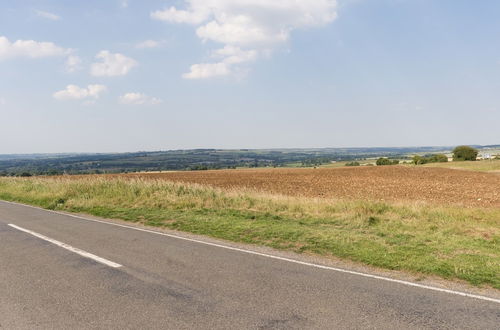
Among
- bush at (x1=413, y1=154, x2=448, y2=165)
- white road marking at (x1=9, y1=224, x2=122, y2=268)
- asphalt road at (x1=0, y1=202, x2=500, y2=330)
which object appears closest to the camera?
asphalt road at (x1=0, y1=202, x2=500, y2=330)

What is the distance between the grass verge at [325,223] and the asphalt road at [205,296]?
1.58 meters

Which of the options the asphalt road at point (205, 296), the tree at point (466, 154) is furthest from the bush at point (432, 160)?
the asphalt road at point (205, 296)

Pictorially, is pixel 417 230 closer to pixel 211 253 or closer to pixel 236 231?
pixel 236 231

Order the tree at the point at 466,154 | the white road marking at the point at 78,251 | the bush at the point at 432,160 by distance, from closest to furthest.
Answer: the white road marking at the point at 78,251 < the tree at the point at 466,154 < the bush at the point at 432,160

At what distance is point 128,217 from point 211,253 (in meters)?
7.02

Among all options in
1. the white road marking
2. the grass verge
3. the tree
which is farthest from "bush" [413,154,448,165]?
the white road marking

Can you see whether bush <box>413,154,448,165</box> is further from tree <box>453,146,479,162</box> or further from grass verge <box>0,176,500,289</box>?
grass verge <box>0,176,500,289</box>

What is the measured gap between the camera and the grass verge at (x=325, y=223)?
7.48 meters

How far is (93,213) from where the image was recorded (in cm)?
1551

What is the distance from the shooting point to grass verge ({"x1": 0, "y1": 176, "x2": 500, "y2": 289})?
24.5ft

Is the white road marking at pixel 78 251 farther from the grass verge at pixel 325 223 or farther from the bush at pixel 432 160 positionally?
the bush at pixel 432 160

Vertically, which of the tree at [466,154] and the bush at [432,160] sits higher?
the tree at [466,154]

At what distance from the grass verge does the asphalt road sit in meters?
1.58

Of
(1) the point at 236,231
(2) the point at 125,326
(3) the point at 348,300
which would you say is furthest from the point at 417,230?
(2) the point at 125,326
